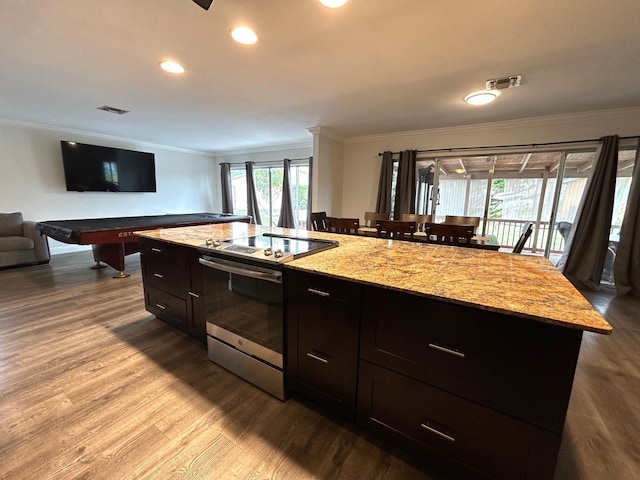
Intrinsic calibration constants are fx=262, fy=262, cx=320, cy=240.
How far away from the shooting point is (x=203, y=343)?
2.15 meters

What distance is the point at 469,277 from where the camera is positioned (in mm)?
1228

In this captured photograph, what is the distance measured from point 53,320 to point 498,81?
4.79 m

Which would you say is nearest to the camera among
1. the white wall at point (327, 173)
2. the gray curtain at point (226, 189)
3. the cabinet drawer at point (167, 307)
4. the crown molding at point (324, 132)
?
the cabinet drawer at point (167, 307)

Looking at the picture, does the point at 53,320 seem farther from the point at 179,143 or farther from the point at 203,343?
the point at 179,143

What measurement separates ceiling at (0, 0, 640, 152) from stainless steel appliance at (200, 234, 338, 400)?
4.85 feet

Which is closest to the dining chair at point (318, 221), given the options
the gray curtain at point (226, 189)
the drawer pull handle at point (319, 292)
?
the drawer pull handle at point (319, 292)

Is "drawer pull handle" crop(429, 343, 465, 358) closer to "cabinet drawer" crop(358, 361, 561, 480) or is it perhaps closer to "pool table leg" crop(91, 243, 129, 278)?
"cabinet drawer" crop(358, 361, 561, 480)

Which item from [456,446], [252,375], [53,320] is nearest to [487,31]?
[456,446]

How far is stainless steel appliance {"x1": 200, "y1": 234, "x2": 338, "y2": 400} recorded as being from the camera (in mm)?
1489

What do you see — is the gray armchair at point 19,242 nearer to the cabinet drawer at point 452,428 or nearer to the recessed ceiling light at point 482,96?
the cabinet drawer at point 452,428

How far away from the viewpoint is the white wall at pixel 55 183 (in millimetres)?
4344

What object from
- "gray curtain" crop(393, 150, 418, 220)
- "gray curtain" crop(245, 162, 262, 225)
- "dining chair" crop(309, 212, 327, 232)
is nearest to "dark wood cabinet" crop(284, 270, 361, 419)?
"dining chair" crop(309, 212, 327, 232)

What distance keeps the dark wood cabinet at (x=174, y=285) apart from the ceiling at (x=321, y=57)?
1.55 m

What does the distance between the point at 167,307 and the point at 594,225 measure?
5.27 metres
